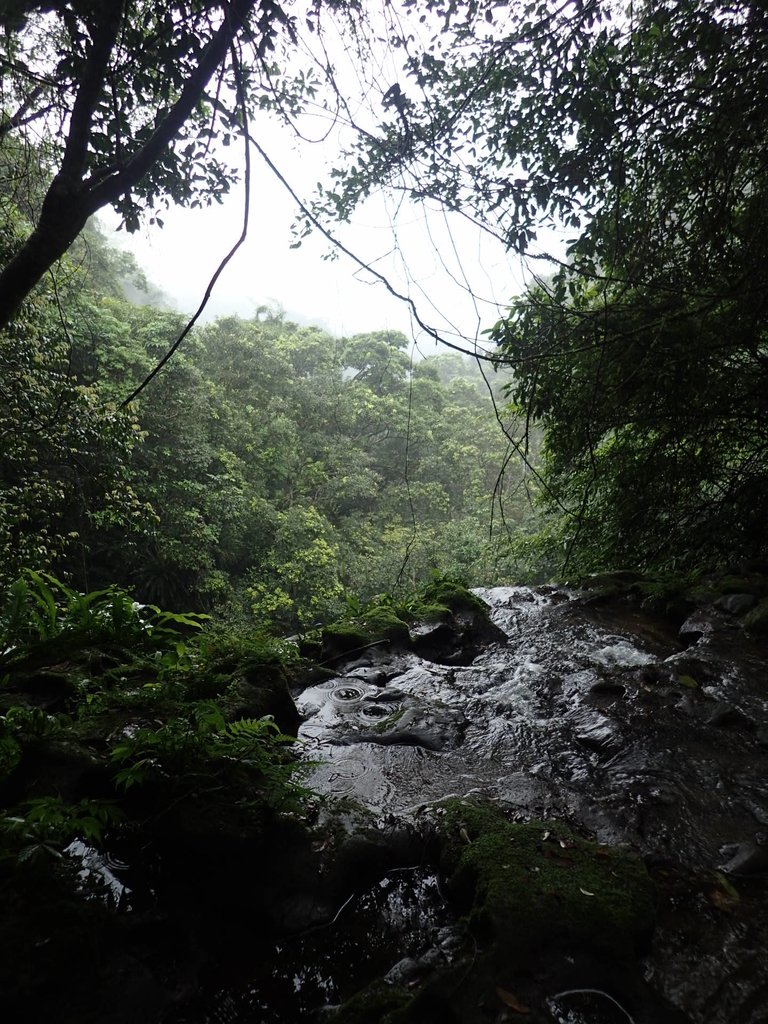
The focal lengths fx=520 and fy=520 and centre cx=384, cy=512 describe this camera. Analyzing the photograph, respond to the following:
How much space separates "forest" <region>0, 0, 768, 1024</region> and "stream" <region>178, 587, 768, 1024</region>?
0.02m

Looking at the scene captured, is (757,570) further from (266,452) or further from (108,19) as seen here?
(266,452)

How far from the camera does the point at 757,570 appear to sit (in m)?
6.22

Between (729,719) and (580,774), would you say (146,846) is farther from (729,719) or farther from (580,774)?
(729,719)

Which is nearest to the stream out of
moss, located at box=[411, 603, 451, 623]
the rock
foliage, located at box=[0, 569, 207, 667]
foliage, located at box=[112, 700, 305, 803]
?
the rock

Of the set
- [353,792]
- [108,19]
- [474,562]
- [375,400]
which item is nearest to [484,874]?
[353,792]

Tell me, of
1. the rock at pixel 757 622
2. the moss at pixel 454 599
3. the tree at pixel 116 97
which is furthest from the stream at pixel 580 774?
the tree at pixel 116 97

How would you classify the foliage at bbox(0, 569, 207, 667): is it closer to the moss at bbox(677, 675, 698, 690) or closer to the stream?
the stream

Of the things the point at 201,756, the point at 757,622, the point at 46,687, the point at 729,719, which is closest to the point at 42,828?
the point at 201,756

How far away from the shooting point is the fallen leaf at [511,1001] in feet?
5.35

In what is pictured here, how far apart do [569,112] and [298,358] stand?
20.4m

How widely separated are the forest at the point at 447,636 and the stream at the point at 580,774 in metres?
0.02

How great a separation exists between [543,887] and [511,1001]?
0.42 m

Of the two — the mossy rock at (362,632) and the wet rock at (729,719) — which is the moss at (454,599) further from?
the wet rock at (729,719)

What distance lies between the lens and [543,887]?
1995 mm
